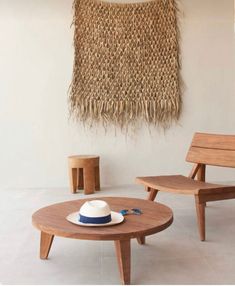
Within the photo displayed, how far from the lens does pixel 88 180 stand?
394 centimetres

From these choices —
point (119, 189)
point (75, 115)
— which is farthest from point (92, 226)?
point (75, 115)

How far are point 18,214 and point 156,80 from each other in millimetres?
2260

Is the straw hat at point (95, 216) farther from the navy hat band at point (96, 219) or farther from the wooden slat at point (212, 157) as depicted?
the wooden slat at point (212, 157)

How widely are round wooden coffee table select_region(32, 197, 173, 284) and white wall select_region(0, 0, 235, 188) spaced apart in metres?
2.19

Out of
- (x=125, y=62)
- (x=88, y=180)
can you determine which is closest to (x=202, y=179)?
(x=88, y=180)

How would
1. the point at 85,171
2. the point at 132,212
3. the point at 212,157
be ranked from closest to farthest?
the point at 132,212
the point at 212,157
the point at 85,171

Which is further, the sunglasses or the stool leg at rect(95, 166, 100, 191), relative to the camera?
the stool leg at rect(95, 166, 100, 191)

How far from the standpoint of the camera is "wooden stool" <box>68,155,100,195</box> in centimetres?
394

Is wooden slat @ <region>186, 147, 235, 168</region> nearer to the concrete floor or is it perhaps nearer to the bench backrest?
the bench backrest

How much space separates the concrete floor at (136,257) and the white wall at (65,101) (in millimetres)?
1338

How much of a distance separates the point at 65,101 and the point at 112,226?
2.66 meters

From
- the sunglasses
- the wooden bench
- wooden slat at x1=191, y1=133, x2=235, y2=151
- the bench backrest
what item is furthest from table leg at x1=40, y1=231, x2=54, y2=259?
wooden slat at x1=191, y1=133, x2=235, y2=151

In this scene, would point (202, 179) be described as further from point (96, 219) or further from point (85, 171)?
point (96, 219)

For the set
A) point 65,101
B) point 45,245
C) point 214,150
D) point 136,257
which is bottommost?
point 136,257
